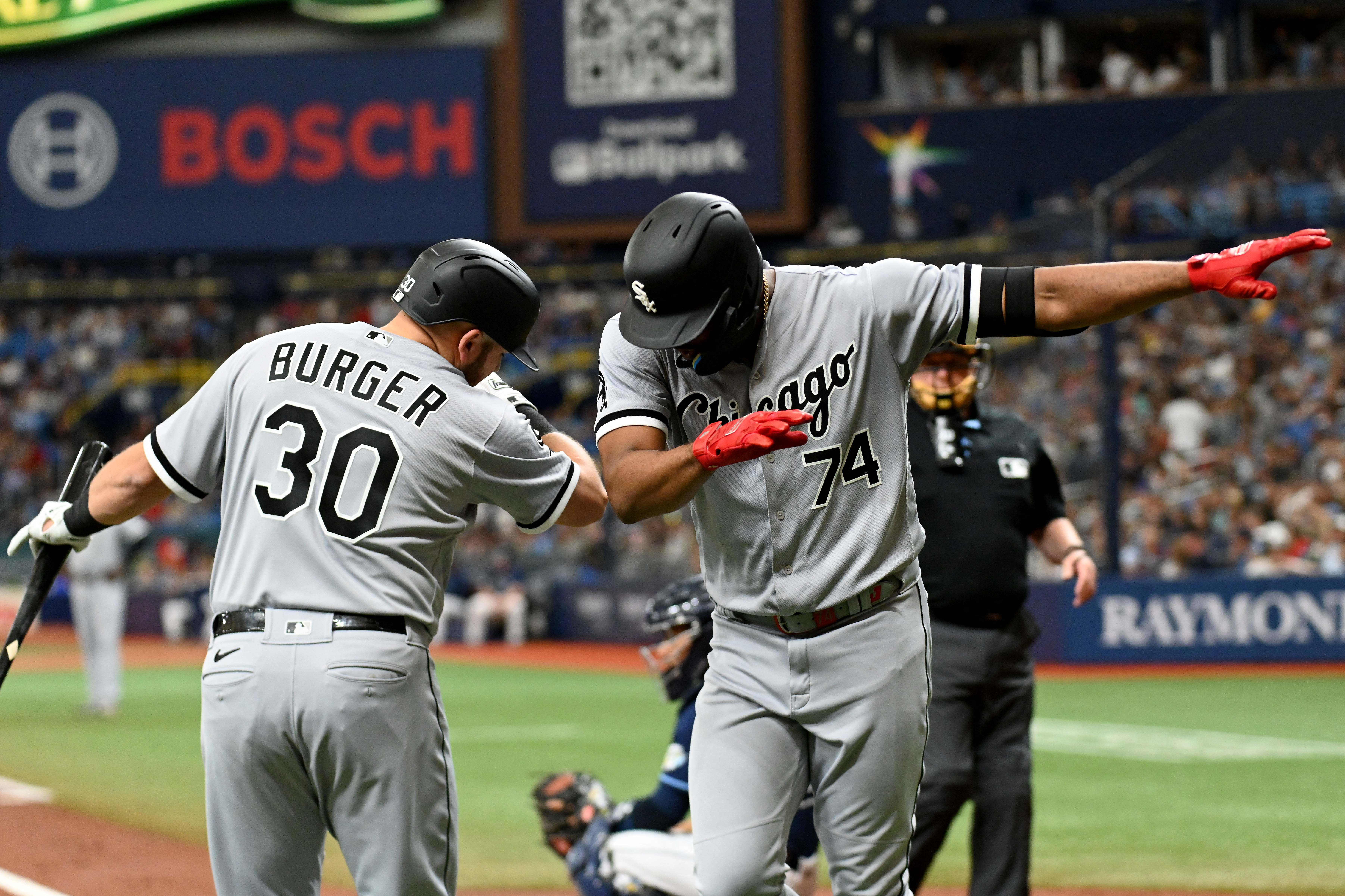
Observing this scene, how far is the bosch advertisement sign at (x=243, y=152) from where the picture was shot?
32875mm

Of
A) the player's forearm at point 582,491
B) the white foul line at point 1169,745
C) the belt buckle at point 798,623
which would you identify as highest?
the player's forearm at point 582,491

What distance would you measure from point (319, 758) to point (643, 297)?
1239 millimetres

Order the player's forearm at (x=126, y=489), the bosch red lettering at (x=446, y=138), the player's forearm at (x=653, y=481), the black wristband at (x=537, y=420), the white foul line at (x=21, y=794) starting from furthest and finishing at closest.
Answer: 1. the bosch red lettering at (x=446, y=138)
2. the white foul line at (x=21, y=794)
3. the black wristband at (x=537, y=420)
4. the player's forearm at (x=126, y=489)
5. the player's forearm at (x=653, y=481)

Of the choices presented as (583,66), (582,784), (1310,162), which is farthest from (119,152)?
(582,784)

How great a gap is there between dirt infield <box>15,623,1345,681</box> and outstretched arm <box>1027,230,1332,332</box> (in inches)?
516

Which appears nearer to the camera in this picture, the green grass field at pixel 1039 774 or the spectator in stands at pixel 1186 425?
the green grass field at pixel 1039 774

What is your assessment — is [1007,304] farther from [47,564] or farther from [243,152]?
[243,152]

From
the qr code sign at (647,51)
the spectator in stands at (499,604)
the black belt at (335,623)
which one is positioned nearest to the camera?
the black belt at (335,623)

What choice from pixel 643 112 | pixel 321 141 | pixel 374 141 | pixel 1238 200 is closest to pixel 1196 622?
pixel 1238 200

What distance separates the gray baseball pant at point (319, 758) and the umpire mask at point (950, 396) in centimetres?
233

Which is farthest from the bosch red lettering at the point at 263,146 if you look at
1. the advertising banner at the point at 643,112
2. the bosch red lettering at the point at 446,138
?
the advertising banner at the point at 643,112

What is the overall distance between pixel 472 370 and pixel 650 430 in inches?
19.0

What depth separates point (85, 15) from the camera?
34.2 metres

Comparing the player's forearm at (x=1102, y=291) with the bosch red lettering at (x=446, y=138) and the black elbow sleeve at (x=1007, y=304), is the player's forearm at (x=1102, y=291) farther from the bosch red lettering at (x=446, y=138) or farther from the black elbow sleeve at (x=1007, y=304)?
the bosch red lettering at (x=446, y=138)
